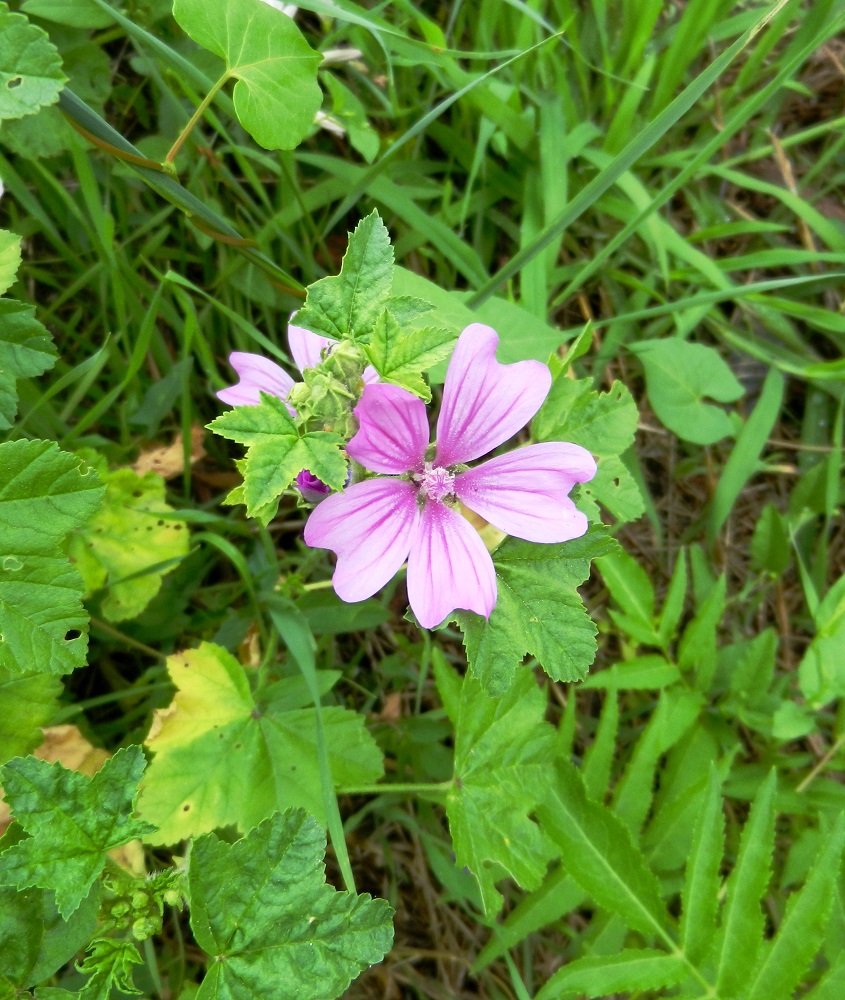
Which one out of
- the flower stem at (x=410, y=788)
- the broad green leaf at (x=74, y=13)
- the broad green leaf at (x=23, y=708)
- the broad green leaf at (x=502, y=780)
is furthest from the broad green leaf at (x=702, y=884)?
the broad green leaf at (x=74, y=13)

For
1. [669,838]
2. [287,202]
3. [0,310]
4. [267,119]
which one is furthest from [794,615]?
[0,310]

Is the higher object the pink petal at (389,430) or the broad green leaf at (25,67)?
the broad green leaf at (25,67)

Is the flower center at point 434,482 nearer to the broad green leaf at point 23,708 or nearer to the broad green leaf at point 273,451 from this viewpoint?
the broad green leaf at point 273,451

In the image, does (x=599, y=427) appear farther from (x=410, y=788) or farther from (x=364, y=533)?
(x=410, y=788)

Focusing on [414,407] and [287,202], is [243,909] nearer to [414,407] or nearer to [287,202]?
[414,407]

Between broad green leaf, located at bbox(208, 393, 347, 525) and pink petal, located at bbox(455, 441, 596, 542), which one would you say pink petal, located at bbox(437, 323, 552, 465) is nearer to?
pink petal, located at bbox(455, 441, 596, 542)

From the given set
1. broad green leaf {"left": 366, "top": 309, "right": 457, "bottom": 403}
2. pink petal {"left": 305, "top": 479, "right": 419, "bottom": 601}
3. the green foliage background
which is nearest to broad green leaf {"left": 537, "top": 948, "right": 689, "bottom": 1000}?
the green foliage background

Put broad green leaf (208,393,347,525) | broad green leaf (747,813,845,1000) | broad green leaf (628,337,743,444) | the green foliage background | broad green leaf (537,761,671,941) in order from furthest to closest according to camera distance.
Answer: broad green leaf (628,337,743,444) → broad green leaf (537,761,671,941) → broad green leaf (747,813,845,1000) → the green foliage background → broad green leaf (208,393,347,525)
